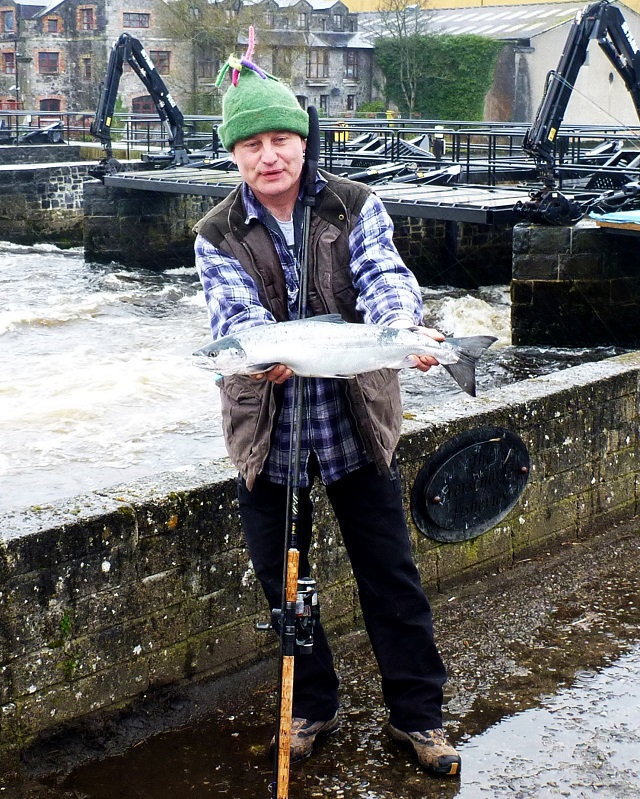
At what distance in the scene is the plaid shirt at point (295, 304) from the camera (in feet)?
10.6

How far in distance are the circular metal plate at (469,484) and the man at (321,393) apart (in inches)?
45.2

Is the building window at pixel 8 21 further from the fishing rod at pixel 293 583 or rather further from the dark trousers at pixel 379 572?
the dark trousers at pixel 379 572

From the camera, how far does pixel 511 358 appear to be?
584 inches

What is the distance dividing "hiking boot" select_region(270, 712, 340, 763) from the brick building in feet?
181

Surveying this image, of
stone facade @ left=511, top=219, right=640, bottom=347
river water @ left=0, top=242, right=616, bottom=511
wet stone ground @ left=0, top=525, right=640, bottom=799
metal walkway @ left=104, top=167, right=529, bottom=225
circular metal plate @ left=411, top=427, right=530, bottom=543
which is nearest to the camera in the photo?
wet stone ground @ left=0, top=525, right=640, bottom=799

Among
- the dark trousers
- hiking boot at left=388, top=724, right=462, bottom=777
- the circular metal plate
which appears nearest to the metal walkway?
the circular metal plate

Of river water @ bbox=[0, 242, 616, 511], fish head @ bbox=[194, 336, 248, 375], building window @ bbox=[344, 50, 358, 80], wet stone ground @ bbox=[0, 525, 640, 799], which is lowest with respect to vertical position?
river water @ bbox=[0, 242, 616, 511]

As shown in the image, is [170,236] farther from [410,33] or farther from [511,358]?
[410,33]

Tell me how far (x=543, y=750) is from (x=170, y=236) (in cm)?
2337

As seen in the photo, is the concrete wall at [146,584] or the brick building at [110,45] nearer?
the concrete wall at [146,584]

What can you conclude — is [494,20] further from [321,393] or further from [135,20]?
[321,393]

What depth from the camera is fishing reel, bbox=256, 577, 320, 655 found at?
3330 millimetres

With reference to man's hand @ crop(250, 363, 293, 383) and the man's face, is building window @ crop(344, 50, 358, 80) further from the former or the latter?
man's hand @ crop(250, 363, 293, 383)

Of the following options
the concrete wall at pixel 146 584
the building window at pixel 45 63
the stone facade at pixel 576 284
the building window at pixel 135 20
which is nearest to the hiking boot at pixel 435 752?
the concrete wall at pixel 146 584
